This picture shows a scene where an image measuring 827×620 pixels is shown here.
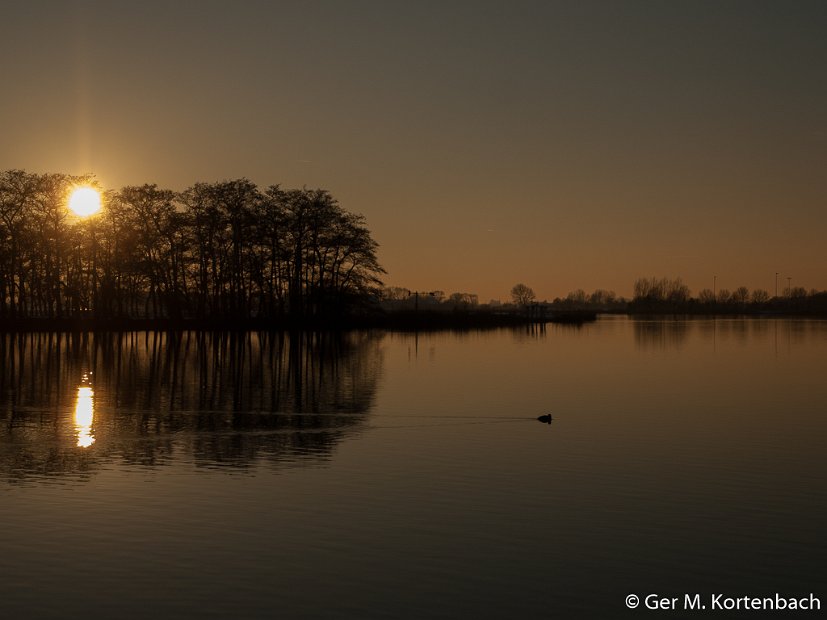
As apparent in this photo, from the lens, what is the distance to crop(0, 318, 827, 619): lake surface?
16188mm

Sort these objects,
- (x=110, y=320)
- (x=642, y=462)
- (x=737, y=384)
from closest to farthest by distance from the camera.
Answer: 1. (x=642, y=462)
2. (x=737, y=384)
3. (x=110, y=320)

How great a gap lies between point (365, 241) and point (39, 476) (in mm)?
107381

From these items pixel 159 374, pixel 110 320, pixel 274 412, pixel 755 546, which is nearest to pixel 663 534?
pixel 755 546

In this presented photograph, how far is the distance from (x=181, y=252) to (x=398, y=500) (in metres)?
102

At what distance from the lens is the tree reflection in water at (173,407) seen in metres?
29.3

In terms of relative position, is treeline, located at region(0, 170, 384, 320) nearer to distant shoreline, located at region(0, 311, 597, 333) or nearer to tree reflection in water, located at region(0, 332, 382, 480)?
distant shoreline, located at region(0, 311, 597, 333)

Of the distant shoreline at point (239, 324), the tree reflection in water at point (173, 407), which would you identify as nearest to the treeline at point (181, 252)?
the distant shoreline at point (239, 324)

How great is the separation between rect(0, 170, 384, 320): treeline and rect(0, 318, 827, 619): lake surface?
234 feet

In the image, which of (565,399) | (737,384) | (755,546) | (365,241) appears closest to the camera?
(755,546)

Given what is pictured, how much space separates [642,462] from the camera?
28859 mm

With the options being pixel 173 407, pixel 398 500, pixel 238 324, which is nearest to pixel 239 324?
pixel 238 324

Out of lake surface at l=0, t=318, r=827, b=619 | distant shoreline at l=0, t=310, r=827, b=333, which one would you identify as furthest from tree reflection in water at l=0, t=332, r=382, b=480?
distant shoreline at l=0, t=310, r=827, b=333

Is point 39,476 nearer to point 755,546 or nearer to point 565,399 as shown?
point 755,546

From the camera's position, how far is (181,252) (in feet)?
393
